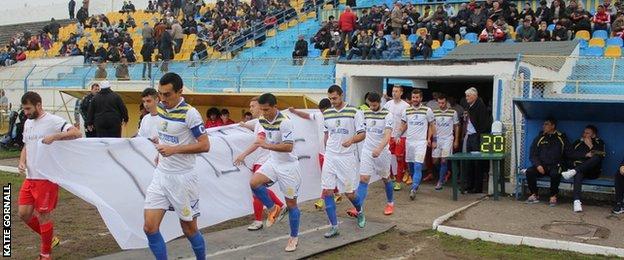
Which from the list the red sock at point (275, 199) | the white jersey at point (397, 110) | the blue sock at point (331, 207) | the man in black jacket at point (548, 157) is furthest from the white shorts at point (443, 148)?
the blue sock at point (331, 207)

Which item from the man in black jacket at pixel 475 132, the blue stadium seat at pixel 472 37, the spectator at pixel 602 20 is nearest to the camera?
the man in black jacket at pixel 475 132

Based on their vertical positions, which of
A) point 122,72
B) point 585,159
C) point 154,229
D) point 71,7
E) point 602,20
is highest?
point 71,7

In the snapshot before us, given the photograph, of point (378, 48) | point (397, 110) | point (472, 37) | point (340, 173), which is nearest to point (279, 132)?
point (340, 173)

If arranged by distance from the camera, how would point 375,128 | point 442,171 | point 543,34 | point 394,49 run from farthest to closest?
point 394,49 → point 543,34 → point 442,171 → point 375,128

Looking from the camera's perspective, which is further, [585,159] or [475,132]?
[475,132]

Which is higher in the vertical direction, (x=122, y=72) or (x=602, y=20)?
(x=602, y=20)

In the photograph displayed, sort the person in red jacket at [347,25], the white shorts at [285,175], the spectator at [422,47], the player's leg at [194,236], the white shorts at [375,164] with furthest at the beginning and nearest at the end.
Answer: the person in red jacket at [347,25] < the spectator at [422,47] < the white shorts at [375,164] < the white shorts at [285,175] < the player's leg at [194,236]

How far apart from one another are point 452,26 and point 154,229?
15436 millimetres

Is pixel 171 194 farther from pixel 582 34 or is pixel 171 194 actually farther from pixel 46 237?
pixel 582 34

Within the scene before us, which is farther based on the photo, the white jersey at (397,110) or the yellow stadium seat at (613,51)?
the yellow stadium seat at (613,51)

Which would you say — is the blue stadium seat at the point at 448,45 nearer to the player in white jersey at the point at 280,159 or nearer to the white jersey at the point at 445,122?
the white jersey at the point at 445,122

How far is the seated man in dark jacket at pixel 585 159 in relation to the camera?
1084cm

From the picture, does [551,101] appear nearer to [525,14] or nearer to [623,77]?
[623,77]

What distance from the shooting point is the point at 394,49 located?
19188 mm
